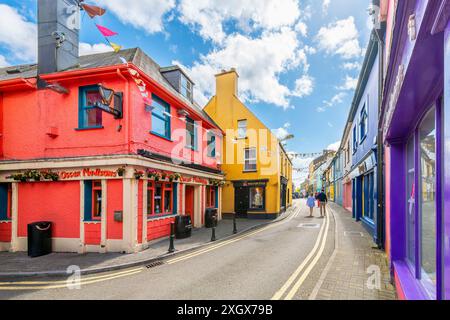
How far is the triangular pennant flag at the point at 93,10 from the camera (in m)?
10.5

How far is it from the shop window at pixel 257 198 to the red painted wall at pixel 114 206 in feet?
40.8

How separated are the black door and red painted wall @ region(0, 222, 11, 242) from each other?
556 inches

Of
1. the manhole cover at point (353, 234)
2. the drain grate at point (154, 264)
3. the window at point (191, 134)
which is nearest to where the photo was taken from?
the drain grate at point (154, 264)

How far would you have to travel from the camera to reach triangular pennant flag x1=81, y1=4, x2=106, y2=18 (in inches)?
413

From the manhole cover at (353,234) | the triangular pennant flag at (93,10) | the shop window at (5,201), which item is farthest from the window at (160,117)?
the manhole cover at (353,234)

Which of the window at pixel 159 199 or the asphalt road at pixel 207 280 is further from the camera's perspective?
the window at pixel 159 199

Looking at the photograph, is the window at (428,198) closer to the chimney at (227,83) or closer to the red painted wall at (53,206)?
the red painted wall at (53,206)

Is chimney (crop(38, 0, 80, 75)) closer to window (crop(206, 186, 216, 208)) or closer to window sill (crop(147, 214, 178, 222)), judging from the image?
window sill (crop(147, 214, 178, 222))

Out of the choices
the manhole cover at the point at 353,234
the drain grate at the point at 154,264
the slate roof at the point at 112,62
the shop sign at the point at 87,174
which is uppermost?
the slate roof at the point at 112,62

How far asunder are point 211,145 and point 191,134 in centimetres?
369

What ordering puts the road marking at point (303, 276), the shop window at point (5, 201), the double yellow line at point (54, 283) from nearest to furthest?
the road marking at point (303, 276) < the double yellow line at point (54, 283) < the shop window at point (5, 201)

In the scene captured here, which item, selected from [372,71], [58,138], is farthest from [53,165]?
[372,71]
